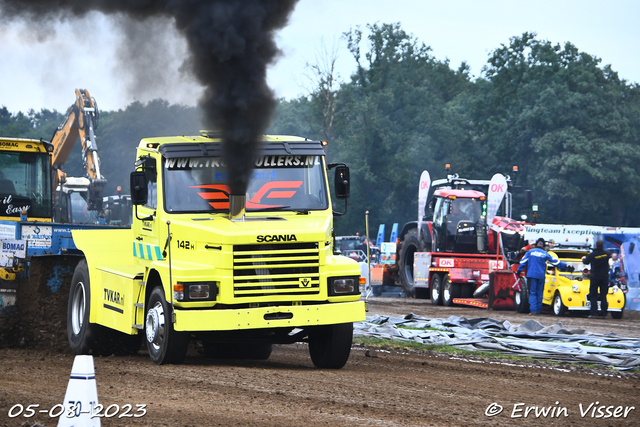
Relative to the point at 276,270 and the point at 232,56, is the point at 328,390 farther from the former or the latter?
the point at 232,56

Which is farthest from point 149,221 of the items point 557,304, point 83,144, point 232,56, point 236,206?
point 83,144

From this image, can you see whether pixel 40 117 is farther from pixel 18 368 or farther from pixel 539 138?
pixel 18 368

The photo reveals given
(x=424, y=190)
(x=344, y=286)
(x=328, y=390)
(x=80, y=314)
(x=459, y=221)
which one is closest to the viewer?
(x=328, y=390)

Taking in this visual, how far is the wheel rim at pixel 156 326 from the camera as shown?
9648 millimetres

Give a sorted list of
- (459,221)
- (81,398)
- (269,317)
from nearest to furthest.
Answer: (81,398) < (269,317) < (459,221)

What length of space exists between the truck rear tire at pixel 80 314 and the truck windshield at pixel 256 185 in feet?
7.23

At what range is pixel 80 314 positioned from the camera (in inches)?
461

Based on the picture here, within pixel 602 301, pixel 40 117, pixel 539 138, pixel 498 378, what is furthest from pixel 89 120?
pixel 40 117

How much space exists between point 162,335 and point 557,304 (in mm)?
13254

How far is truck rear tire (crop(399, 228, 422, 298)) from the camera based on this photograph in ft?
95.2

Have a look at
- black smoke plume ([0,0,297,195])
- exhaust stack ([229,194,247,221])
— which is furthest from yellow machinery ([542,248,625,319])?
exhaust stack ([229,194,247,221])

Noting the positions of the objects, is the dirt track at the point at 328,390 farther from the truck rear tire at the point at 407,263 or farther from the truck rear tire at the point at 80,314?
the truck rear tire at the point at 407,263

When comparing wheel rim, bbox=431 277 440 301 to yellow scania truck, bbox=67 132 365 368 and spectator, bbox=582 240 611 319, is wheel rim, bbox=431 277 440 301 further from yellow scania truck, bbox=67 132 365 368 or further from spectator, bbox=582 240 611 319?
yellow scania truck, bbox=67 132 365 368

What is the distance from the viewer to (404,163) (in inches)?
2451
